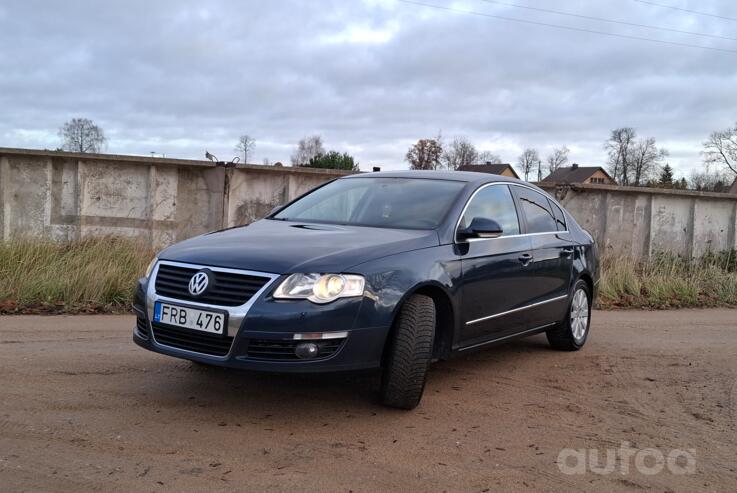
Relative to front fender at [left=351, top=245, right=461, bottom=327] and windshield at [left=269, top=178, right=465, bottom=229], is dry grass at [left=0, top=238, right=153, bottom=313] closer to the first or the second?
windshield at [left=269, top=178, right=465, bottom=229]

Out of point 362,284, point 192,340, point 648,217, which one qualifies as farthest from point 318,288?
point 648,217

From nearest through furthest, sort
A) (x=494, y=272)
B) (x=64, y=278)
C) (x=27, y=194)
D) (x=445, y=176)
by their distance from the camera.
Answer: (x=494, y=272)
(x=445, y=176)
(x=64, y=278)
(x=27, y=194)

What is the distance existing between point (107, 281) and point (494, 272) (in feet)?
17.0

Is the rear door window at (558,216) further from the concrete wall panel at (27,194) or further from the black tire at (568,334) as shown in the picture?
the concrete wall panel at (27,194)

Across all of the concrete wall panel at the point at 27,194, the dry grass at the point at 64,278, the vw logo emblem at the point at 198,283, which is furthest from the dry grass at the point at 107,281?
the vw logo emblem at the point at 198,283

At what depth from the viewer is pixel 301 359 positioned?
3777 mm

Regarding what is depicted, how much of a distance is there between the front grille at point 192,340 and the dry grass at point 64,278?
13.1 feet

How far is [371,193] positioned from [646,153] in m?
100

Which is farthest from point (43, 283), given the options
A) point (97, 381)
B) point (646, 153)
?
point (646, 153)

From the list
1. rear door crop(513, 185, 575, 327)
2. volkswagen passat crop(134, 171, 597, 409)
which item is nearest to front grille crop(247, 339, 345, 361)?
volkswagen passat crop(134, 171, 597, 409)

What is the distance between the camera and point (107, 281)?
26.5ft

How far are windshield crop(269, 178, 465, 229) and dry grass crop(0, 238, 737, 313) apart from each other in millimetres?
3474

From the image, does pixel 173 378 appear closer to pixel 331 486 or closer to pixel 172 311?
pixel 172 311

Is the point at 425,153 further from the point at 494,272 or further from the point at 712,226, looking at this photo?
the point at 494,272
